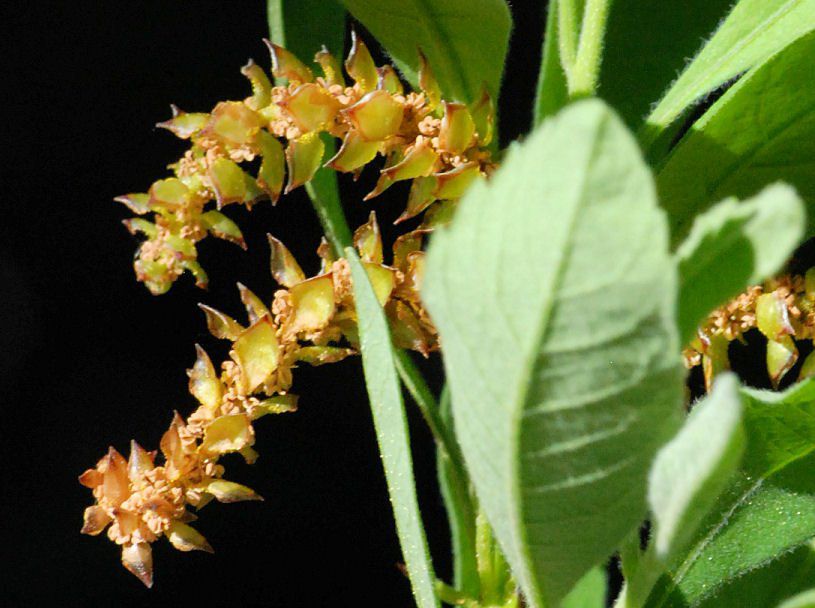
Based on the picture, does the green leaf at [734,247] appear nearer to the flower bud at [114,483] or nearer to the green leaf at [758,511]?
the green leaf at [758,511]

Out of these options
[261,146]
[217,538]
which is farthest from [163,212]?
[217,538]

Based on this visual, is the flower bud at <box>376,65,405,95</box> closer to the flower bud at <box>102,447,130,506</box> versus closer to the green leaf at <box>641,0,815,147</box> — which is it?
the green leaf at <box>641,0,815,147</box>

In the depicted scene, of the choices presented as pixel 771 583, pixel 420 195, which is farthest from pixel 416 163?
pixel 771 583

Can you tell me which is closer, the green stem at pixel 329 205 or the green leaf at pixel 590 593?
the green stem at pixel 329 205

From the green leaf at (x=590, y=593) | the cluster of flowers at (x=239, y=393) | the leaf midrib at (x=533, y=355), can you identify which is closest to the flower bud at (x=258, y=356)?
the cluster of flowers at (x=239, y=393)

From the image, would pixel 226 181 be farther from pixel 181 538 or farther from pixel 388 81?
pixel 181 538

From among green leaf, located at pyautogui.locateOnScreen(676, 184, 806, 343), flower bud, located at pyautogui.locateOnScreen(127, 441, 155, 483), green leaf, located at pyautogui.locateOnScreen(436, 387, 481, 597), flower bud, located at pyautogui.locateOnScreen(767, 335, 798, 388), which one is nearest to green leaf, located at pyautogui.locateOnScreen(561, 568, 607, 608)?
green leaf, located at pyautogui.locateOnScreen(436, 387, 481, 597)
